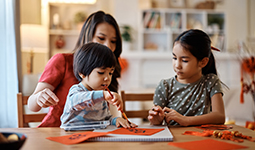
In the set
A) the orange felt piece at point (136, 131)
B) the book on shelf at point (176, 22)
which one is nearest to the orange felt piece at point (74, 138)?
the orange felt piece at point (136, 131)

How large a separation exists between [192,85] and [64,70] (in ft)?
2.20

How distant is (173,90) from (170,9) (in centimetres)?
418

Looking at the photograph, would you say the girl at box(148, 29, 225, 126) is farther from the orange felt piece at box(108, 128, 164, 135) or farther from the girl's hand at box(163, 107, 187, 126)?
the orange felt piece at box(108, 128, 164, 135)

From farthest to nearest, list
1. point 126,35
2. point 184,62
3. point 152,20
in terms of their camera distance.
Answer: point 152,20, point 126,35, point 184,62

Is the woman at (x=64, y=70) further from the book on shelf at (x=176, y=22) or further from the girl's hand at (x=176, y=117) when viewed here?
the book on shelf at (x=176, y=22)

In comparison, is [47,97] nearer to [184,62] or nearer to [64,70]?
[64,70]

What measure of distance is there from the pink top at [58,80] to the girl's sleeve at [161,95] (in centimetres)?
42

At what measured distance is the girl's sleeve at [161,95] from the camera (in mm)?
1409

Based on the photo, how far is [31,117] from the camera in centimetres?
151

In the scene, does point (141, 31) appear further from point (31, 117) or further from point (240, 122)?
point (31, 117)

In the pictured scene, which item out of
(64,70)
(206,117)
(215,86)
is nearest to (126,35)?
(64,70)

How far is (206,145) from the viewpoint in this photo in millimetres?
833

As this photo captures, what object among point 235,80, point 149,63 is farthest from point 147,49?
point 235,80

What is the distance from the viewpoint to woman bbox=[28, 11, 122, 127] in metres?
1.34
